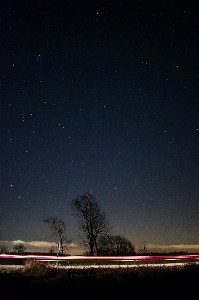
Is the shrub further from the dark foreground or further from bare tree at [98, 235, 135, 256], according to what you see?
bare tree at [98, 235, 135, 256]

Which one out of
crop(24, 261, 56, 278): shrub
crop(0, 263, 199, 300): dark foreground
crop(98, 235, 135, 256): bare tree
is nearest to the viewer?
crop(0, 263, 199, 300): dark foreground

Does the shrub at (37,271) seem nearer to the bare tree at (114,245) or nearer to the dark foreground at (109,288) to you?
the dark foreground at (109,288)

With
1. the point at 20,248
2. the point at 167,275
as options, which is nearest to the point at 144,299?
the point at 167,275

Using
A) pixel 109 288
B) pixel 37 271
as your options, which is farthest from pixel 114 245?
pixel 109 288

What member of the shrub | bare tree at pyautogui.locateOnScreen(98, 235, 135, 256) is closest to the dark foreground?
the shrub

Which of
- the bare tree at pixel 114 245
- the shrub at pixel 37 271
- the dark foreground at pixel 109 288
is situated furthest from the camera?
the bare tree at pixel 114 245

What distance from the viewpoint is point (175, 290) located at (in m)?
11.2

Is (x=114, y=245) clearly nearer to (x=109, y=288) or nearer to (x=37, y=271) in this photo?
(x=37, y=271)

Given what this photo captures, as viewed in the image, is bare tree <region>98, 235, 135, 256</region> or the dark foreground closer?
the dark foreground

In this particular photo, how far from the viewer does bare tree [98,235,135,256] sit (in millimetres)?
44900

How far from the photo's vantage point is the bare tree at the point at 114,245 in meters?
44.9

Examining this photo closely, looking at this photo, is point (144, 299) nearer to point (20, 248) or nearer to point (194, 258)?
point (194, 258)

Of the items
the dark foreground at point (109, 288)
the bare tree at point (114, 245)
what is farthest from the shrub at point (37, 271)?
the bare tree at point (114, 245)

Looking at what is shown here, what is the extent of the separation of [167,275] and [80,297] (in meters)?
7.04
